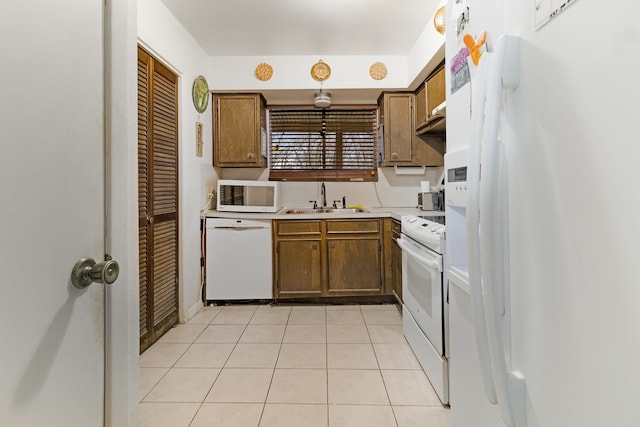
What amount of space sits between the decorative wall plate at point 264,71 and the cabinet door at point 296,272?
176 centimetres

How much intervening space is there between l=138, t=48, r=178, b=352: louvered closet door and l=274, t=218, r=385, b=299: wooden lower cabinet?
3.30ft

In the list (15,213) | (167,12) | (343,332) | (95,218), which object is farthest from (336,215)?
(15,213)

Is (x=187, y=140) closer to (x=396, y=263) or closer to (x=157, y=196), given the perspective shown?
(x=157, y=196)

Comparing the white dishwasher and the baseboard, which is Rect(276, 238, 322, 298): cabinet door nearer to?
the white dishwasher

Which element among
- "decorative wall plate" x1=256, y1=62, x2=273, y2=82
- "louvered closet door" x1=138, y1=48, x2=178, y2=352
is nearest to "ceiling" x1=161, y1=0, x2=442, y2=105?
"decorative wall plate" x1=256, y1=62, x2=273, y2=82

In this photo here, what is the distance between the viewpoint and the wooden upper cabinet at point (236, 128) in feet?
11.1

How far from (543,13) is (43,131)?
102 cm

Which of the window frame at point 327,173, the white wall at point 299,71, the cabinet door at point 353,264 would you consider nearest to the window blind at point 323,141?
the window frame at point 327,173

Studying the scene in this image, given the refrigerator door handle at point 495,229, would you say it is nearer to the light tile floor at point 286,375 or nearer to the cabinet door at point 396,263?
the light tile floor at point 286,375

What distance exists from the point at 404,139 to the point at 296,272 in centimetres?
188

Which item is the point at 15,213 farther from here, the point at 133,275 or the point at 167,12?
the point at 167,12

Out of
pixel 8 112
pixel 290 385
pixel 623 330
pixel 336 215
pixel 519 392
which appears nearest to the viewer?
pixel 623 330

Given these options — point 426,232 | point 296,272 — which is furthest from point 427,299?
point 296,272

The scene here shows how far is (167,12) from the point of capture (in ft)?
7.98
